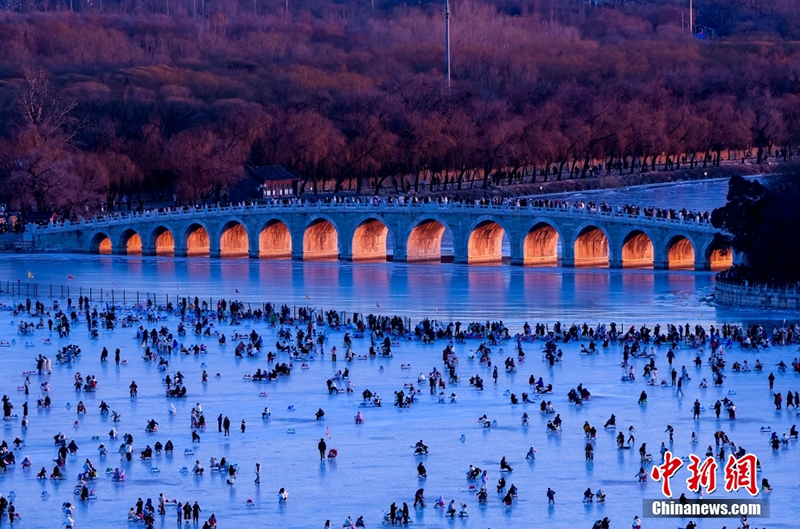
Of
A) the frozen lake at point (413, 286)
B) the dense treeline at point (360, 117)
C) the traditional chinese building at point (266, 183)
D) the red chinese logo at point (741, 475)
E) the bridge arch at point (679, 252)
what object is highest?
the dense treeline at point (360, 117)

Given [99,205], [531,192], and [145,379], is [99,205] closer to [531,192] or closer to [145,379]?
[531,192]

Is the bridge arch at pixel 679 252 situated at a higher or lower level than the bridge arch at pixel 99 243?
lower

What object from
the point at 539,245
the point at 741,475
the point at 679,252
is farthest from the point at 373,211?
the point at 741,475

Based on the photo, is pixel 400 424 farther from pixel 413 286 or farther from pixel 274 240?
pixel 274 240

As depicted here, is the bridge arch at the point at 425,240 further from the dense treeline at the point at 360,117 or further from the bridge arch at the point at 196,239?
the dense treeline at the point at 360,117

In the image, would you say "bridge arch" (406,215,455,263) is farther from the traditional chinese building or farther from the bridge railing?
the traditional chinese building

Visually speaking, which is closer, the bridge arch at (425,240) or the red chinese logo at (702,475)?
the red chinese logo at (702,475)

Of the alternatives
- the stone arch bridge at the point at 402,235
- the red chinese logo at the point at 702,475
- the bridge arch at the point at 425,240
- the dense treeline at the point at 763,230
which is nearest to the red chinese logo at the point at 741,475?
the red chinese logo at the point at 702,475
